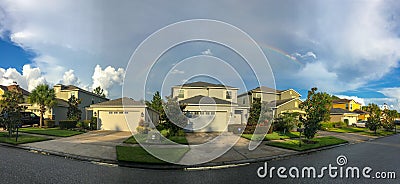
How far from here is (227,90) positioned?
34.8 m

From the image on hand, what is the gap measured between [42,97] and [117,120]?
9756 mm

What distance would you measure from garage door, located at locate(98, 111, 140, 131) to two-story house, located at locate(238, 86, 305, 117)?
45.8 ft

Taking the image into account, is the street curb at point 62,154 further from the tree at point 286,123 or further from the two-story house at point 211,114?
the tree at point 286,123

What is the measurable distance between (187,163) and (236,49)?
858cm

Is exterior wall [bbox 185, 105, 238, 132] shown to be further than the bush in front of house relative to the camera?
Yes

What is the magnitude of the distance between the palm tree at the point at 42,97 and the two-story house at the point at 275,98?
23.7 meters

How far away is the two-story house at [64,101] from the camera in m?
30.5

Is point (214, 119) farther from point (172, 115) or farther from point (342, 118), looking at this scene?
point (342, 118)

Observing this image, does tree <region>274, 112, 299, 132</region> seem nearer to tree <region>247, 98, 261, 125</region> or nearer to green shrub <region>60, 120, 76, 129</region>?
tree <region>247, 98, 261, 125</region>

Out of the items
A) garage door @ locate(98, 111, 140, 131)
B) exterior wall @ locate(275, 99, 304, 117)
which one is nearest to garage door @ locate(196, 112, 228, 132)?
garage door @ locate(98, 111, 140, 131)

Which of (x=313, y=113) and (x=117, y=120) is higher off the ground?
(x=313, y=113)

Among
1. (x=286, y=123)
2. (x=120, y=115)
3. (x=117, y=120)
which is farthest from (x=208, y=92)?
(x=117, y=120)

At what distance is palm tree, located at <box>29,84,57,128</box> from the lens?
92.8 feet

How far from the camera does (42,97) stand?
28484mm
